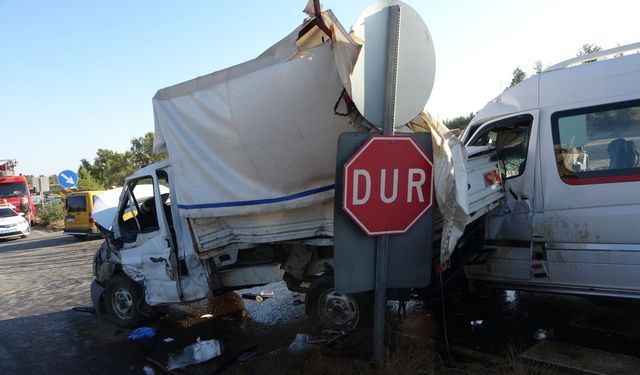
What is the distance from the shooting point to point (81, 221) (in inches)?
668

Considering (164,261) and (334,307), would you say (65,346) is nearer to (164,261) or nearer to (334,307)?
(164,261)

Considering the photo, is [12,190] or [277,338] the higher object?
[12,190]

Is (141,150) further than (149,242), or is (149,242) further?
(141,150)

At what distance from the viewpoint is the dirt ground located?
4141mm

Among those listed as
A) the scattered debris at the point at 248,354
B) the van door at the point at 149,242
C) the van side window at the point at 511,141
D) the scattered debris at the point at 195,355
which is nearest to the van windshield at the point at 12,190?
the van door at the point at 149,242

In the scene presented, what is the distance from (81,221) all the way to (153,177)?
12.9m

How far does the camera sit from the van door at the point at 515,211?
188 inches

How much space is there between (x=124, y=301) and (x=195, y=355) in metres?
2.21

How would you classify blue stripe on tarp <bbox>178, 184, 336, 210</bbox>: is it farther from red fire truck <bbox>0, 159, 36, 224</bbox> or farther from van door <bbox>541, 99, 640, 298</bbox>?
red fire truck <bbox>0, 159, 36, 224</bbox>

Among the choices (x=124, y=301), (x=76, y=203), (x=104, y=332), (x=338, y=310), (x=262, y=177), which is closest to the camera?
(x=262, y=177)

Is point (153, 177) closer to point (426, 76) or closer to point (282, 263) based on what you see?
point (282, 263)

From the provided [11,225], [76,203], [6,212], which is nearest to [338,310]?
[76,203]

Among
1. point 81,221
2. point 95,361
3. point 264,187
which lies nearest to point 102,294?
point 95,361

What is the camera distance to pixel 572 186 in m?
4.54
